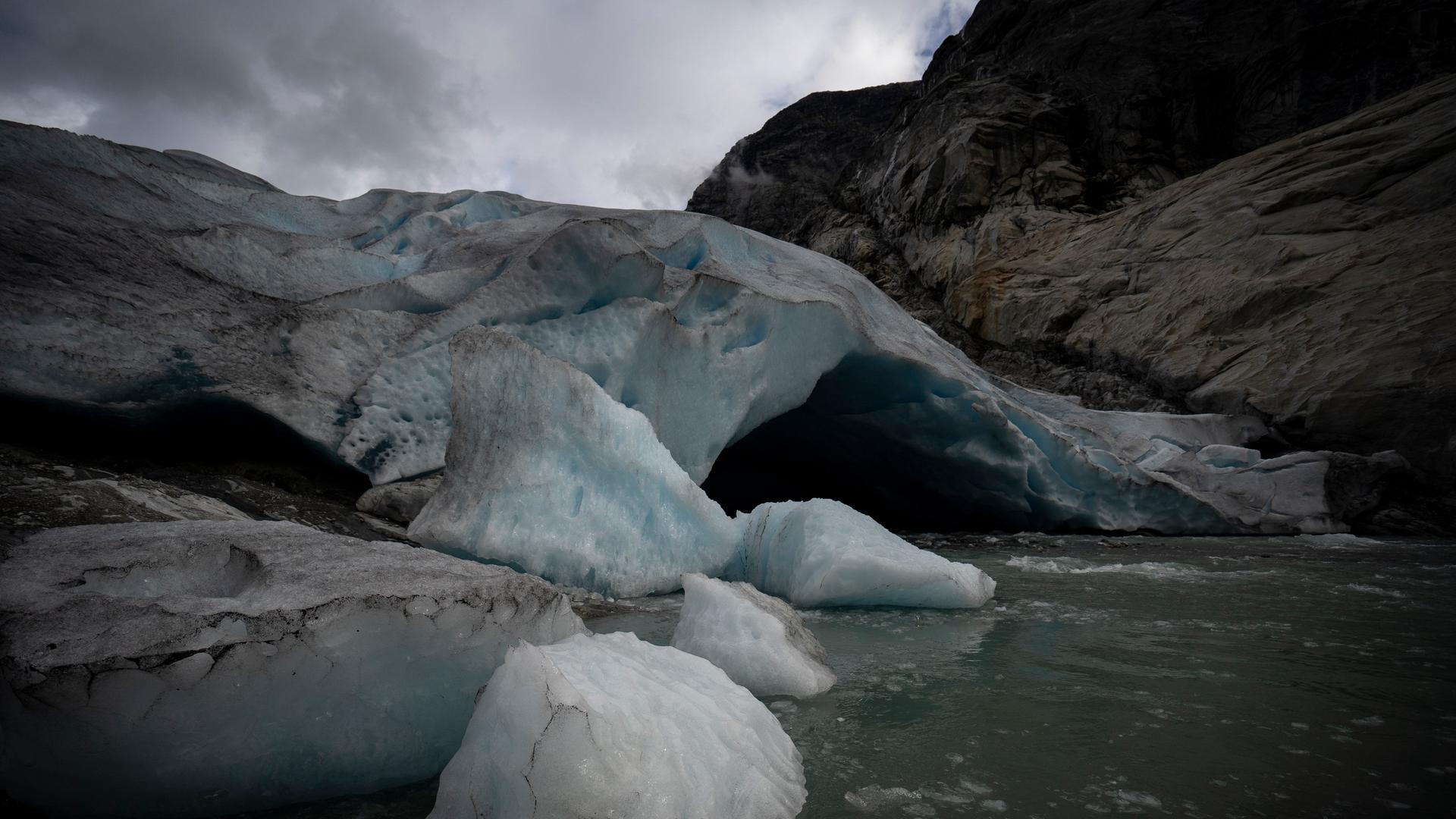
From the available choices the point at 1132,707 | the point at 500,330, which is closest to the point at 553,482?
the point at 500,330

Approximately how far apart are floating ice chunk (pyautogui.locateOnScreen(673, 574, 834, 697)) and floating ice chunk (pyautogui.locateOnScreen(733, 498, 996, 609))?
3.06 ft

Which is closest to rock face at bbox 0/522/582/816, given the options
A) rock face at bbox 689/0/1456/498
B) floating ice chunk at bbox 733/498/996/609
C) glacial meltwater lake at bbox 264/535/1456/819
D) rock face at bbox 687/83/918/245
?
glacial meltwater lake at bbox 264/535/1456/819

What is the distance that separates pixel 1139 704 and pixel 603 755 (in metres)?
1.50

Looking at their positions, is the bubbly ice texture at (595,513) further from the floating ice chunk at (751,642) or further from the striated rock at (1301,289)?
the striated rock at (1301,289)

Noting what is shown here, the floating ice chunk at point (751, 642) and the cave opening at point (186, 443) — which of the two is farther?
the cave opening at point (186, 443)

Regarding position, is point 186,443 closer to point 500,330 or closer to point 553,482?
point 500,330

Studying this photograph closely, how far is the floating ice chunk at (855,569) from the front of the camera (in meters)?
3.34

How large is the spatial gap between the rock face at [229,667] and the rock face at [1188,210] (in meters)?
9.53

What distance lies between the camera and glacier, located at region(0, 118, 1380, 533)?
380 centimetres

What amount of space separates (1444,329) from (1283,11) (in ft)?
37.9

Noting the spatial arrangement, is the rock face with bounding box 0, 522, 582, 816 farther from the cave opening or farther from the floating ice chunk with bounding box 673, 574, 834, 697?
the cave opening

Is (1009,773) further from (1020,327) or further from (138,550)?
(1020,327)

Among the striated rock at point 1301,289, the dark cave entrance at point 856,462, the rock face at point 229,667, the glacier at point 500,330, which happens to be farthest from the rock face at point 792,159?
the rock face at point 229,667

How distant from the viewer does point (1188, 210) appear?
1113cm
